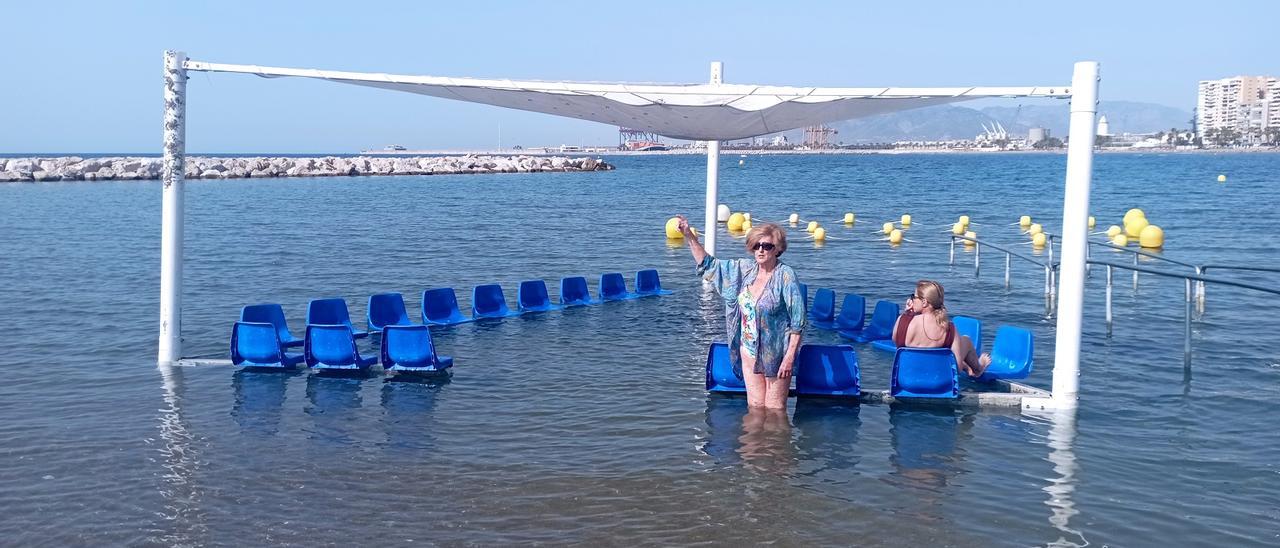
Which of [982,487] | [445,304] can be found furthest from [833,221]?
[982,487]

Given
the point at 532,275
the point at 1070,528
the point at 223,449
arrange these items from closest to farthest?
the point at 1070,528 → the point at 223,449 → the point at 532,275

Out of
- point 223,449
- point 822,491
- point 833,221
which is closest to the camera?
point 822,491

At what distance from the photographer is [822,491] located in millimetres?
8867

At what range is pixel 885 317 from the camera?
15648 millimetres

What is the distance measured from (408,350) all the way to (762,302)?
16.1 feet

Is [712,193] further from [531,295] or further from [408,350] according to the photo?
[408,350]

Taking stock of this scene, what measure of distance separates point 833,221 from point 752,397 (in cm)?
3404

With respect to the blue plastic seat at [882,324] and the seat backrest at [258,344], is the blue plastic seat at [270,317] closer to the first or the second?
the seat backrest at [258,344]

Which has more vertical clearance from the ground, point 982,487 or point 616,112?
point 616,112

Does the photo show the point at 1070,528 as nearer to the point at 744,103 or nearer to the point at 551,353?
the point at 744,103

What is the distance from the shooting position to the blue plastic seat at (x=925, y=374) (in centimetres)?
1103

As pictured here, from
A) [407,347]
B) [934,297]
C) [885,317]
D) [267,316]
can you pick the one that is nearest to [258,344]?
[267,316]

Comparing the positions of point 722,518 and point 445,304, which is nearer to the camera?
point 722,518

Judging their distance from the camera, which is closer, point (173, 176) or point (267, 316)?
point (173, 176)
